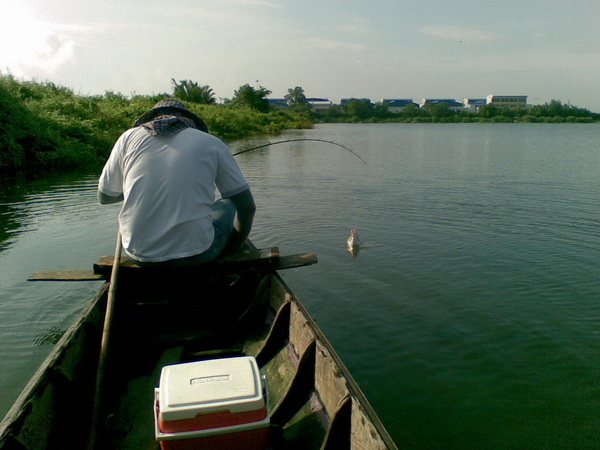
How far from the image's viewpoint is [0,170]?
17.1 metres

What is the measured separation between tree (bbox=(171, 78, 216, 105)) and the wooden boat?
5179 cm

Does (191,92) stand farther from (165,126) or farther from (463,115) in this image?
(463,115)

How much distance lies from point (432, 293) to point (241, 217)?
3363mm

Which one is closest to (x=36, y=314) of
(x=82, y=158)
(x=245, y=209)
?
(x=245, y=209)

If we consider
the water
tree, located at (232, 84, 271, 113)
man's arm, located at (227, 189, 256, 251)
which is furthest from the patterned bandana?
tree, located at (232, 84, 271, 113)

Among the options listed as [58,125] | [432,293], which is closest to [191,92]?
[58,125]

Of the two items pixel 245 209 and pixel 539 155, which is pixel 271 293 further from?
pixel 539 155

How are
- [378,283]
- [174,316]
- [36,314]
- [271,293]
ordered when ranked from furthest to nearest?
[378,283] < [36,314] < [271,293] < [174,316]

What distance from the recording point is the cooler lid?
236cm

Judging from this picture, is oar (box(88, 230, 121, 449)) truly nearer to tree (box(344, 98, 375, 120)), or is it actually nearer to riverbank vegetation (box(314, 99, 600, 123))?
riverbank vegetation (box(314, 99, 600, 123))

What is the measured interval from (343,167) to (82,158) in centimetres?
983

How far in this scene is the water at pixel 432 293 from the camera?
13.8 feet

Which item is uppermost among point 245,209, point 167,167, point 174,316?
point 167,167

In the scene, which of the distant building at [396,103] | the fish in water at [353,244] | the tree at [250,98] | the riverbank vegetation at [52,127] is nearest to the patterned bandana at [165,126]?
the fish in water at [353,244]
